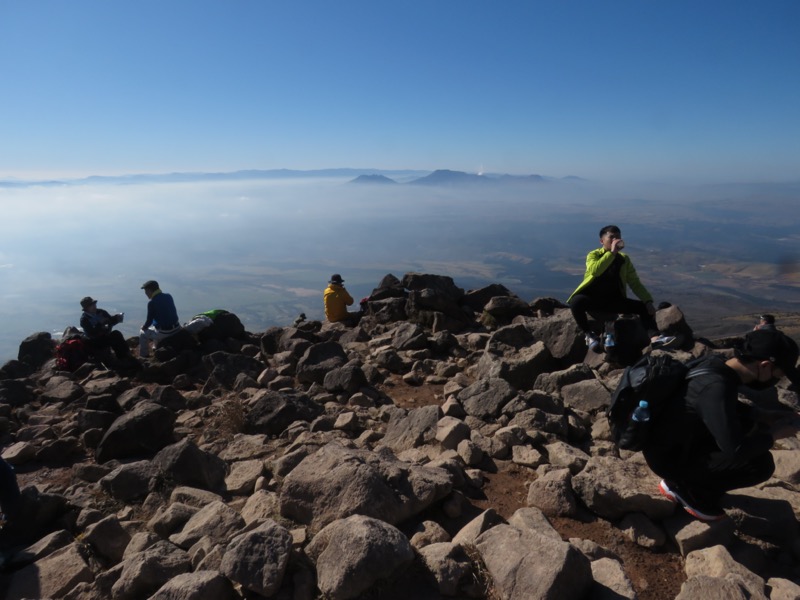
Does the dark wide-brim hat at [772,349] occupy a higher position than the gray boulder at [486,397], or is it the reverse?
the dark wide-brim hat at [772,349]

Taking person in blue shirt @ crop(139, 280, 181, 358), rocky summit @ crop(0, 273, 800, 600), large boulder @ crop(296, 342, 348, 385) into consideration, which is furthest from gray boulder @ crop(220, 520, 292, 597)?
person in blue shirt @ crop(139, 280, 181, 358)

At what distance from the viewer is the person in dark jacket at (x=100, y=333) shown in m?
12.0

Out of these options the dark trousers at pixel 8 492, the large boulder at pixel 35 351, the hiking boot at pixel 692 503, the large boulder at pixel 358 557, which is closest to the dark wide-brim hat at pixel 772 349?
the hiking boot at pixel 692 503

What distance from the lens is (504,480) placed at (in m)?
5.45

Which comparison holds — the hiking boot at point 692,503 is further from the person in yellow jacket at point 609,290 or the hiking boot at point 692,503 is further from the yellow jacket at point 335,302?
the yellow jacket at point 335,302

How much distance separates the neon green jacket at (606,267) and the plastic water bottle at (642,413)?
14.0ft

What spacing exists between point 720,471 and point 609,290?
4.64 m

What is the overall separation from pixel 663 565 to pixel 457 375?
5.33 m

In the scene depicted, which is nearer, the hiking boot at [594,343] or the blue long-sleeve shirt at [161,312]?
the hiking boot at [594,343]

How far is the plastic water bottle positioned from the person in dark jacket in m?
12.0

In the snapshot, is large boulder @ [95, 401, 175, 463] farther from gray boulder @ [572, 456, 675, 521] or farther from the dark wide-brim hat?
the dark wide-brim hat

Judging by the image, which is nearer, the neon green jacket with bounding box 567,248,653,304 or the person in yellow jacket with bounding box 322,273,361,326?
the neon green jacket with bounding box 567,248,653,304

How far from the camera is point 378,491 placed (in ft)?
14.3

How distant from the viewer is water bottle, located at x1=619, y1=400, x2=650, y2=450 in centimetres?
408
